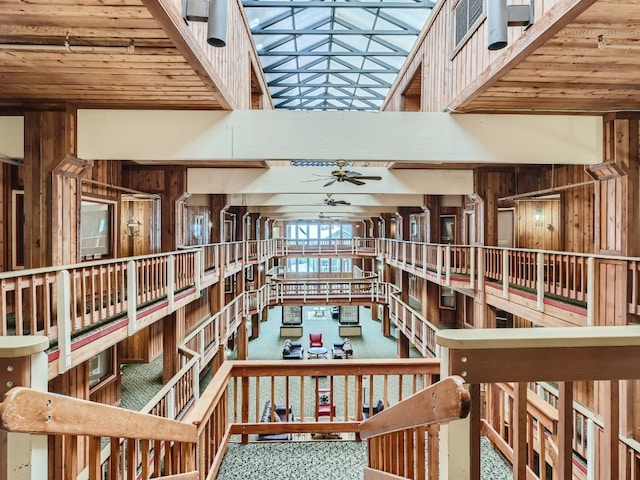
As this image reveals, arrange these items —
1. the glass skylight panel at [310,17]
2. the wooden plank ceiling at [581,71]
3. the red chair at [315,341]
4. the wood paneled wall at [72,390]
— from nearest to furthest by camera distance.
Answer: the wooden plank ceiling at [581,71] → the wood paneled wall at [72,390] → the glass skylight panel at [310,17] → the red chair at [315,341]

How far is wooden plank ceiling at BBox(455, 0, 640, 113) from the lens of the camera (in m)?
2.99

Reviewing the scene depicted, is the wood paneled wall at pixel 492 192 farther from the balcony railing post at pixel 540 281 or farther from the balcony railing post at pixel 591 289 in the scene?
the balcony railing post at pixel 591 289

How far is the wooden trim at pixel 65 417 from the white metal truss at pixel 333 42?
8813mm

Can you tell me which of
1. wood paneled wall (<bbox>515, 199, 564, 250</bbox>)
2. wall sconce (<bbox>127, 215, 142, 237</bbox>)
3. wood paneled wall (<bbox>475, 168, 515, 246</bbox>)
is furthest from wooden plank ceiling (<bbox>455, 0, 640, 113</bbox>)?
wall sconce (<bbox>127, 215, 142, 237</bbox>)

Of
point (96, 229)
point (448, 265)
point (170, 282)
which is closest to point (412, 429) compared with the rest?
point (170, 282)

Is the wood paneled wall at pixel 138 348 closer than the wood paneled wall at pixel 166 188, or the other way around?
the wood paneled wall at pixel 166 188

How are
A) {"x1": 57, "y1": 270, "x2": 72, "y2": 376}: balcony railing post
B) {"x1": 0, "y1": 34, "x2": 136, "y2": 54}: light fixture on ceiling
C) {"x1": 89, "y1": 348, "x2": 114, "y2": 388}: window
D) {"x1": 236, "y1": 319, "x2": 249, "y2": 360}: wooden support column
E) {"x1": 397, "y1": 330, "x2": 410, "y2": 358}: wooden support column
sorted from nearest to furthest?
{"x1": 0, "y1": 34, "x2": 136, "y2": 54}: light fixture on ceiling < {"x1": 57, "y1": 270, "x2": 72, "y2": 376}: balcony railing post < {"x1": 89, "y1": 348, "x2": 114, "y2": 388}: window < {"x1": 397, "y1": 330, "x2": 410, "y2": 358}: wooden support column < {"x1": 236, "y1": 319, "x2": 249, "y2": 360}: wooden support column

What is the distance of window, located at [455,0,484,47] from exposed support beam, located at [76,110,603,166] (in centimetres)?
131

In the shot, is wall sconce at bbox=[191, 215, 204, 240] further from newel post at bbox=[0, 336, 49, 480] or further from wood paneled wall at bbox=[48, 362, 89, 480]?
newel post at bbox=[0, 336, 49, 480]

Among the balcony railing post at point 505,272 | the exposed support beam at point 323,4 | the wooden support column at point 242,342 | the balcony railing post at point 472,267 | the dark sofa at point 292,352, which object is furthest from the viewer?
the dark sofa at point 292,352

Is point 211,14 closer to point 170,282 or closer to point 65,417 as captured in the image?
point 65,417

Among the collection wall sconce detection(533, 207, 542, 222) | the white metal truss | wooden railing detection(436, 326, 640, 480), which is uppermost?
the white metal truss

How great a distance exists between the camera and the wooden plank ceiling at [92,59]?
2.89m

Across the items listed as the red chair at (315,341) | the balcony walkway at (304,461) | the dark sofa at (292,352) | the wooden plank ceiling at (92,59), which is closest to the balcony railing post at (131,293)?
the wooden plank ceiling at (92,59)
